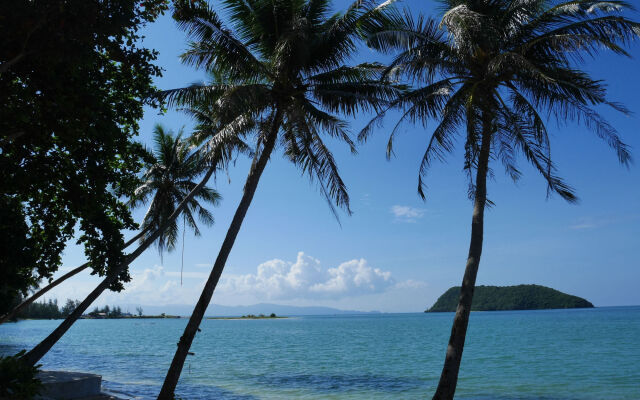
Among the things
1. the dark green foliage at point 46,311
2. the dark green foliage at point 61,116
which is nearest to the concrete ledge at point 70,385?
the dark green foliage at point 61,116

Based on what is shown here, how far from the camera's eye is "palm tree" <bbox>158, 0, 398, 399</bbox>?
422 inches

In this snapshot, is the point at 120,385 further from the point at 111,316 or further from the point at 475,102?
the point at 111,316

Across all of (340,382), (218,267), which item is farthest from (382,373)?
(218,267)

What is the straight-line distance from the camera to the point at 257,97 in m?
10.7

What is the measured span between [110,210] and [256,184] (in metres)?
3.53

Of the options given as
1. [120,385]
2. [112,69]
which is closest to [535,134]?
[112,69]

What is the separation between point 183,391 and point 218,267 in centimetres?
793

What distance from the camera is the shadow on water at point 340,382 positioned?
1683cm

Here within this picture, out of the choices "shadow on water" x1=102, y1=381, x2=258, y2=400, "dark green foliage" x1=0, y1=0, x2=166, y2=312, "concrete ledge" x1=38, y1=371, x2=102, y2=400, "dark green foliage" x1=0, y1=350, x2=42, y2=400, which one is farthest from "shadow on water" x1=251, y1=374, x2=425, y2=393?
"dark green foliage" x1=0, y1=350, x2=42, y2=400

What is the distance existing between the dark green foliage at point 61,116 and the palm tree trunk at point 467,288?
676cm

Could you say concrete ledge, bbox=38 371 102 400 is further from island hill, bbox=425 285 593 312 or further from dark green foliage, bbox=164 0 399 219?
island hill, bbox=425 285 593 312

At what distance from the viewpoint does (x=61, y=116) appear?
7.62 metres

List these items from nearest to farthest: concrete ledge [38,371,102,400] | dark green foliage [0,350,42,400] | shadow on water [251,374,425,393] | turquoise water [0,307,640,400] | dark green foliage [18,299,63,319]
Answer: dark green foliage [0,350,42,400], concrete ledge [38,371,102,400], turquoise water [0,307,640,400], shadow on water [251,374,425,393], dark green foliage [18,299,63,319]

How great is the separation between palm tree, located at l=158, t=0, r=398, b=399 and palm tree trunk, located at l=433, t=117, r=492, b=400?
2.83 metres
